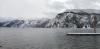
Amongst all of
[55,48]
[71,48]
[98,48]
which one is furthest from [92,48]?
[55,48]

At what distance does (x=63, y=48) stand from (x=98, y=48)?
1079 cm

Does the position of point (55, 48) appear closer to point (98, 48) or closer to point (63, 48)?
point (63, 48)

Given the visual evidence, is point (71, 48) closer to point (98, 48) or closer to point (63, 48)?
point (63, 48)

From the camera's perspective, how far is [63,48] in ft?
174

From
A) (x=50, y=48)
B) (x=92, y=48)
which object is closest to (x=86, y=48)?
(x=92, y=48)

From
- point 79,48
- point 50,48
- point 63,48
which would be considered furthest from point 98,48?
point 50,48

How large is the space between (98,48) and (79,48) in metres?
5.78

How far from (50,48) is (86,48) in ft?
37.1

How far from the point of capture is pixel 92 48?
A: 2023 inches

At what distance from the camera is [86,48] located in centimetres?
5169

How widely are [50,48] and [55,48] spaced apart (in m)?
1.60

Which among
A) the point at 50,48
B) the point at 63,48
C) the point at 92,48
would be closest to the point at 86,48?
the point at 92,48

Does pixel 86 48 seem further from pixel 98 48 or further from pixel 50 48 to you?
pixel 50 48

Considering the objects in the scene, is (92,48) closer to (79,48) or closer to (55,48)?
(79,48)
